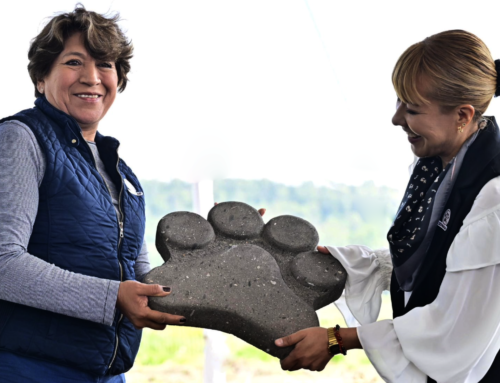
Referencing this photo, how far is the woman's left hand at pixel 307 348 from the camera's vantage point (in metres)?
1.35

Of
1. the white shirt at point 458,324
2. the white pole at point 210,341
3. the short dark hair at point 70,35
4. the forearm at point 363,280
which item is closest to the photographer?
the white shirt at point 458,324

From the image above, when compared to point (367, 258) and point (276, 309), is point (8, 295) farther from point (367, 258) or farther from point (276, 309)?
point (367, 258)

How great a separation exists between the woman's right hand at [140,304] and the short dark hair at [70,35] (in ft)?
2.16

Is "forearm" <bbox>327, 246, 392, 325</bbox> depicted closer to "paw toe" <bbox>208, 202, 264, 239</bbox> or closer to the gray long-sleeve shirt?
"paw toe" <bbox>208, 202, 264, 239</bbox>

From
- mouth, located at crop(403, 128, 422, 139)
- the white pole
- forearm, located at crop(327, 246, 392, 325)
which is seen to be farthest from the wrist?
the white pole

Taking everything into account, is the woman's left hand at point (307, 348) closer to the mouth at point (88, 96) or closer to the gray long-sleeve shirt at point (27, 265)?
the gray long-sleeve shirt at point (27, 265)

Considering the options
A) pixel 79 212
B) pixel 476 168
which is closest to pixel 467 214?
pixel 476 168

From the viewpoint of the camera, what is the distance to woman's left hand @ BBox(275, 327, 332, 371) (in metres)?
1.35

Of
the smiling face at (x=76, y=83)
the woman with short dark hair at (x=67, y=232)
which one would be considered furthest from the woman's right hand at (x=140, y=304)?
the smiling face at (x=76, y=83)

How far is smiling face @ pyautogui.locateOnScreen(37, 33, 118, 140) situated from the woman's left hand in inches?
32.3

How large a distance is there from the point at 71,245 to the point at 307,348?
0.65 metres

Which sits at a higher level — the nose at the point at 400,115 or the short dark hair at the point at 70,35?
the short dark hair at the point at 70,35

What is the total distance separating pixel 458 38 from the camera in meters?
1.37

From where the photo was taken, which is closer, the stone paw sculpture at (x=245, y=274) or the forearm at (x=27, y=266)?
the forearm at (x=27, y=266)
